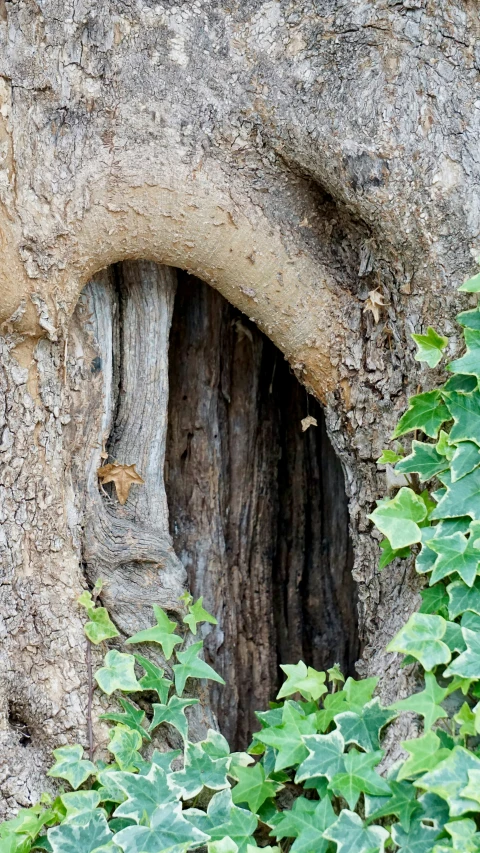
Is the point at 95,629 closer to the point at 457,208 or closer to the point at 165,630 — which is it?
the point at 165,630

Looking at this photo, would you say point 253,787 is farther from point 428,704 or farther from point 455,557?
point 455,557

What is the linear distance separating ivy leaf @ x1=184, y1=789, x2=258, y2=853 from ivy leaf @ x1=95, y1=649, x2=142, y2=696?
1.10ft

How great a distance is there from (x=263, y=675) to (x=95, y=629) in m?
0.91

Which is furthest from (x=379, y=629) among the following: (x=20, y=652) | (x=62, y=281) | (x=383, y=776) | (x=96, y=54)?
(x=96, y=54)

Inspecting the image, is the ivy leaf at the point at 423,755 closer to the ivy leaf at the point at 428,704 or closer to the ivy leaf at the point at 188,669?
the ivy leaf at the point at 428,704

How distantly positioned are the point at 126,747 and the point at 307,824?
47cm

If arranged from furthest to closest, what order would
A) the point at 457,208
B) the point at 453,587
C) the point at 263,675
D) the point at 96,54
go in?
the point at 263,675, the point at 96,54, the point at 457,208, the point at 453,587

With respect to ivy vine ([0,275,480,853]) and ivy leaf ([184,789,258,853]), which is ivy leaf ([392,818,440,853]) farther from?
ivy leaf ([184,789,258,853])

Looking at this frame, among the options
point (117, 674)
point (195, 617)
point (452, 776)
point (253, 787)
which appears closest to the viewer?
point (452, 776)

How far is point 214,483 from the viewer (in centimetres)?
238

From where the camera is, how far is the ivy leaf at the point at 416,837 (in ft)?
4.28

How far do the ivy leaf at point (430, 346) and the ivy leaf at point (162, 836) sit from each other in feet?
3.46

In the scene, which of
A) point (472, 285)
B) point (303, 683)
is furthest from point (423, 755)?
point (472, 285)

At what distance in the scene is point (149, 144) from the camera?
68.2 inches
